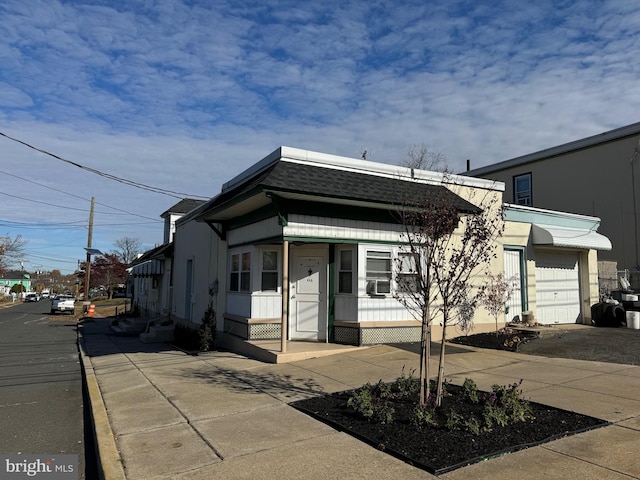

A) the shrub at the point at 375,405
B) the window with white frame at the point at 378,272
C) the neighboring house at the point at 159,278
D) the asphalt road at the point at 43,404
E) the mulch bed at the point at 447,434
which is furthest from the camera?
the neighboring house at the point at 159,278

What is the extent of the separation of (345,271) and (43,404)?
21.4 ft

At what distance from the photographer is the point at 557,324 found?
1427 centimetres

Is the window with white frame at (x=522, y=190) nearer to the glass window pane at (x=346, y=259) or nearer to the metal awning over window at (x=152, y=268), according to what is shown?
the glass window pane at (x=346, y=259)

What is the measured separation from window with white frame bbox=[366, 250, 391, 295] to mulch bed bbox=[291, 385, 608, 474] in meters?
5.07

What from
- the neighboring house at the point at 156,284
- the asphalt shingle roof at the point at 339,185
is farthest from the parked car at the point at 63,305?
the asphalt shingle roof at the point at 339,185

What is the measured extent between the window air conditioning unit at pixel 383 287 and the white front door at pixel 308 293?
1.27m

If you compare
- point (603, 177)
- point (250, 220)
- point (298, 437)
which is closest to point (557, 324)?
point (603, 177)

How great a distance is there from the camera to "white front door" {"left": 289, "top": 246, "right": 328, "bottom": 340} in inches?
438

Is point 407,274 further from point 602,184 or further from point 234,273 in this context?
point 602,184

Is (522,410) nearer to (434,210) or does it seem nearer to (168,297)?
(434,210)

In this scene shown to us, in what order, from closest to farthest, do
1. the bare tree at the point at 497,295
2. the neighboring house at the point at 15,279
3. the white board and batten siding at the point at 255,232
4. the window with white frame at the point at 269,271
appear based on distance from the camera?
the white board and batten siding at the point at 255,232 → the window with white frame at the point at 269,271 → the bare tree at the point at 497,295 → the neighboring house at the point at 15,279

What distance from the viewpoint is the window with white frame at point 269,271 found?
37.6 ft

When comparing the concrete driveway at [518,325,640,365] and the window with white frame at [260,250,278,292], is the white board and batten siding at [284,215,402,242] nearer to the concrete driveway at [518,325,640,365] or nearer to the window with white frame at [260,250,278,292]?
the window with white frame at [260,250,278,292]

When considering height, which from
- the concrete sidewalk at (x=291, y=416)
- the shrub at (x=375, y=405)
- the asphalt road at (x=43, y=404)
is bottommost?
the asphalt road at (x=43, y=404)
